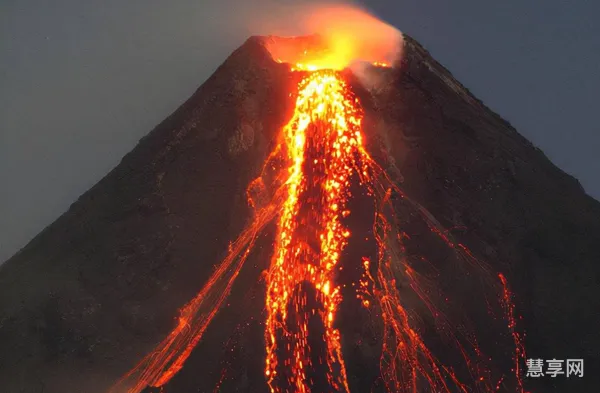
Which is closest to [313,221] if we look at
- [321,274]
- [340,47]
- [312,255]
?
[312,255]

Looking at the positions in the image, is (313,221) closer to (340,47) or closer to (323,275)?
(323,275)

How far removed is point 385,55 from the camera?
10.0 m

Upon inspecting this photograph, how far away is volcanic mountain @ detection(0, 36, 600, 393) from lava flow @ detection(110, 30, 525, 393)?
19 mm

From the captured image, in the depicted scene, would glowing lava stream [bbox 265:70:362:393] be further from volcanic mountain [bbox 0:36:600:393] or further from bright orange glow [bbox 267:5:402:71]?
bright orange glow [bbox 267:5:402:71]

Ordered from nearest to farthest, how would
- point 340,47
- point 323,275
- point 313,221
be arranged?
point 323,275 → point 313,221 → point 340,47

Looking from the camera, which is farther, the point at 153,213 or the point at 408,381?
the point at 153,213

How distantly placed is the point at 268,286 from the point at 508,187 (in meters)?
3.12

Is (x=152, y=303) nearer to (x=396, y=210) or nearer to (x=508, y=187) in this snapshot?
(x=396, y=210)

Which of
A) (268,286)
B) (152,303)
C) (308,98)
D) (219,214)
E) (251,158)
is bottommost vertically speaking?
(152,303)

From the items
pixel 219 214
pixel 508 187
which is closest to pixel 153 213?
pixel 219 214

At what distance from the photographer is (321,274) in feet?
30.2

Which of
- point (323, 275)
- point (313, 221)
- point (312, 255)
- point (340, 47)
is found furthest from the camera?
point (340, 47)

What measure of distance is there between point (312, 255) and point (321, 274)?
0.24 metres

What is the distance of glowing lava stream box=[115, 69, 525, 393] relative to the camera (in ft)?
29.4
